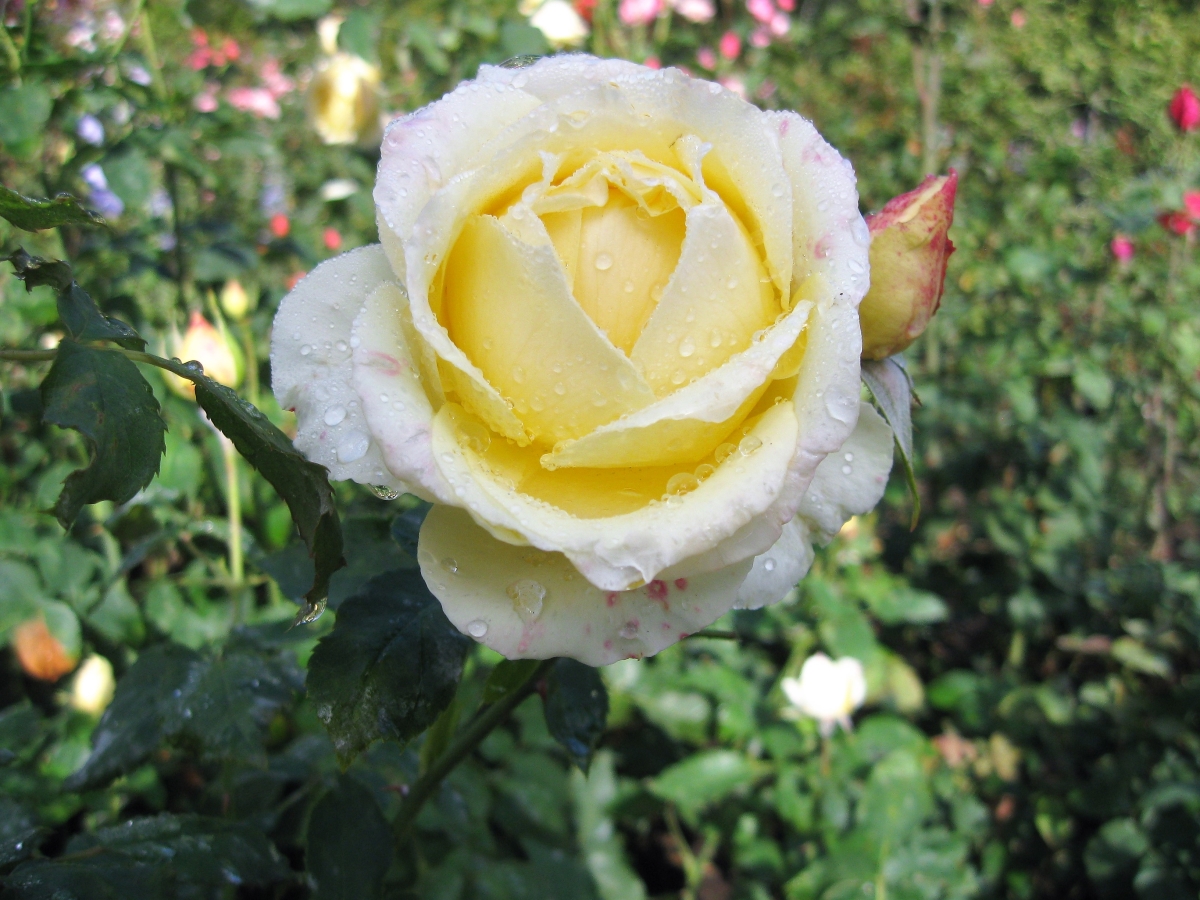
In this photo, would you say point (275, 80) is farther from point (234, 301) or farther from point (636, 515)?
point (636, 515)

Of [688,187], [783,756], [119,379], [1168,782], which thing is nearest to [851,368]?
[688,187]

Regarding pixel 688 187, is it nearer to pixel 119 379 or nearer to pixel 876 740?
pixel 119 379

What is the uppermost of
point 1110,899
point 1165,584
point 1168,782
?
A: point 1165,584

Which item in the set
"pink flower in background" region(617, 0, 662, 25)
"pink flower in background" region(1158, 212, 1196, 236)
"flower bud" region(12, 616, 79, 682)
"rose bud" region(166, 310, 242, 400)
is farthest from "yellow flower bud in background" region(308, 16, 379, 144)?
"pink flower in background" region(1158, 212, 1196, 236)

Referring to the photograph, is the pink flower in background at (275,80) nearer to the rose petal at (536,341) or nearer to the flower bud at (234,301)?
the flower bud at (234,301)

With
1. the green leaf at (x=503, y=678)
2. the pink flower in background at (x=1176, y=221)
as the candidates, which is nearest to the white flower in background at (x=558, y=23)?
the pink flower in background at (x=1176, y=221)

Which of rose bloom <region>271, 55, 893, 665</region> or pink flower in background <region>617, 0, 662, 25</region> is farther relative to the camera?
pink flower in background <region>617, 0, 662, 25</region>

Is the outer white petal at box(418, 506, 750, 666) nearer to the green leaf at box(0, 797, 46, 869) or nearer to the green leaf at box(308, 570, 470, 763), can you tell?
the green leaf at box(308, 570, 470, 763)
